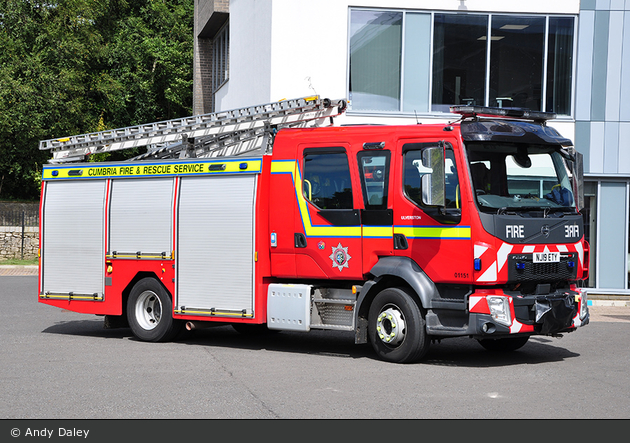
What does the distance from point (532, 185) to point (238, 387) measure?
14.6 ft

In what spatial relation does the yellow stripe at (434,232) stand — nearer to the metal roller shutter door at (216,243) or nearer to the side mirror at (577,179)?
the side mirror at (577,179)

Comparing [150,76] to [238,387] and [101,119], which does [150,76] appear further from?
[238,387]

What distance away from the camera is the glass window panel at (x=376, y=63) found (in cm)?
1922

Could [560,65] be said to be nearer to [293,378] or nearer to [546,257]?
[546,257]

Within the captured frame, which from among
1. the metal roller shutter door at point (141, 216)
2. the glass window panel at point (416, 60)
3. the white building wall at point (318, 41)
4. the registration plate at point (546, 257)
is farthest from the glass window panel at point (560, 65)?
the metal roller shutter door at point (141, 216)

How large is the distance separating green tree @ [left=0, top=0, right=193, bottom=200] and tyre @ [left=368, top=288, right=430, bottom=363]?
30110 millimetres

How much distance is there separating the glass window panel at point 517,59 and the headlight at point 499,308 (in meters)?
11.0

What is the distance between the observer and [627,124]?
765 inches

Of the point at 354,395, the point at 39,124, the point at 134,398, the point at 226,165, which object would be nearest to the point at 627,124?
the point at 226,165

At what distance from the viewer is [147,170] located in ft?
39.9

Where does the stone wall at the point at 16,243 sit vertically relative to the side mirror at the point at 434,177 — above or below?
below

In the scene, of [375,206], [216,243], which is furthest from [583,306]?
[216,243]

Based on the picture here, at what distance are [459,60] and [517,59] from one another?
145cm

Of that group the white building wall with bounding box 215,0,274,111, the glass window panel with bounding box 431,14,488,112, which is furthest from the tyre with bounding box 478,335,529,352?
the white building wall with bounding box 215,0,274,111
